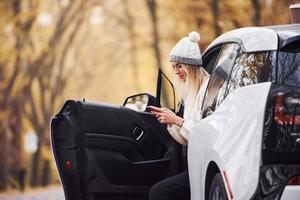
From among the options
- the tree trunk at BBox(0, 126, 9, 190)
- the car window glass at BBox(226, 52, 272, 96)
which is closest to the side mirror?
the car window glass at BBox(226, 52, 272, 96)

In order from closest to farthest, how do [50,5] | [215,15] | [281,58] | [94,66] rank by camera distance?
1. [281,58]
2. [215,15]
3. [50,5]
4. [94,66]

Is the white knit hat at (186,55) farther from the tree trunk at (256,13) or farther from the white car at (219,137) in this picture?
the tree trunk at (256,13)

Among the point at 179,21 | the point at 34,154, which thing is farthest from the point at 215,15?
the point at 34,154

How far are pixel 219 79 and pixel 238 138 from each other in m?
0.84

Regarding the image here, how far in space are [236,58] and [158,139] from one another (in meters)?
1.78

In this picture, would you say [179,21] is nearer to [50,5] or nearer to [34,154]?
[50,5]

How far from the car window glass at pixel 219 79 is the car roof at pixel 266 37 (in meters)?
0.10

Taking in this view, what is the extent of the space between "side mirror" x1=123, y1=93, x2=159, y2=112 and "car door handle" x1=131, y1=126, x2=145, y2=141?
15cm

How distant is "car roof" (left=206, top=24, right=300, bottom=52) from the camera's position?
18.1 feet

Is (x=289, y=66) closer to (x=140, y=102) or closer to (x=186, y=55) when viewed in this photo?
(x=186, y=55)

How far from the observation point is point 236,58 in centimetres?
588

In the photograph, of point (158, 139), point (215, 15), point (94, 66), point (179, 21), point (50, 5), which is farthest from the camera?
point (94, 66)

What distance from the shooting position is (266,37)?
18.6ft

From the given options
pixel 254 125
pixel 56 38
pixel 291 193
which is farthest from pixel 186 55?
pixel 56 38
